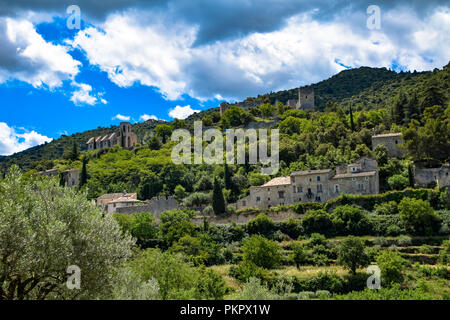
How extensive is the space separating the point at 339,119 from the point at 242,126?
1280 inches

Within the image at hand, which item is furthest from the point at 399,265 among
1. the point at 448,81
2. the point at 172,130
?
the point at 172,130

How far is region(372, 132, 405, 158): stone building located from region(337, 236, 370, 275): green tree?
25639mm

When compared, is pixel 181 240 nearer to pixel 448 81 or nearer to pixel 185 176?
pixel 185 176

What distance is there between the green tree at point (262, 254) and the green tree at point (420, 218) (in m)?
13.9

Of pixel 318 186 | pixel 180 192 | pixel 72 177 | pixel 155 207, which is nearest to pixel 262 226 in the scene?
pixel 318 186

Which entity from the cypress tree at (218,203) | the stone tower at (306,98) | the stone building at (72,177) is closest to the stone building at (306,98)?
the stone tower at (306,98)

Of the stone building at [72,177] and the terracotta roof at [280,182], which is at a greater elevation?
the stone building at [72,177]

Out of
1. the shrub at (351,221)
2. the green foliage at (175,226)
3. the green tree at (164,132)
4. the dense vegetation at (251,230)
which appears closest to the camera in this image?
the dense vegetation at (251,230)

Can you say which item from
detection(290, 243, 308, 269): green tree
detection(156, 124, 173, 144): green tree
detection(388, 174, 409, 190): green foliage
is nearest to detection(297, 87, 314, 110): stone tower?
detection(156, 124, 173, 144): green tree

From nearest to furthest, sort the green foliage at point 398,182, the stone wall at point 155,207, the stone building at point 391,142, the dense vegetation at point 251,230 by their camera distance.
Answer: the dense vegetation at point 251,230 < the green foliage at point 398,182 < the stone building at point 391,142 < the stone wall at point 155,207

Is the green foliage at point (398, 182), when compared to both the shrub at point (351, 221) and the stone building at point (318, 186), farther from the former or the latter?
the shrub at point (351, 221)

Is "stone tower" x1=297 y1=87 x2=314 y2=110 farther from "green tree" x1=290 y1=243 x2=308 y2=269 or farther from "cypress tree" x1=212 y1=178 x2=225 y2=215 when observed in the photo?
"green tree" x1=290 y1=243 x2=308 y2=269

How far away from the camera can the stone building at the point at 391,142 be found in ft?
205
